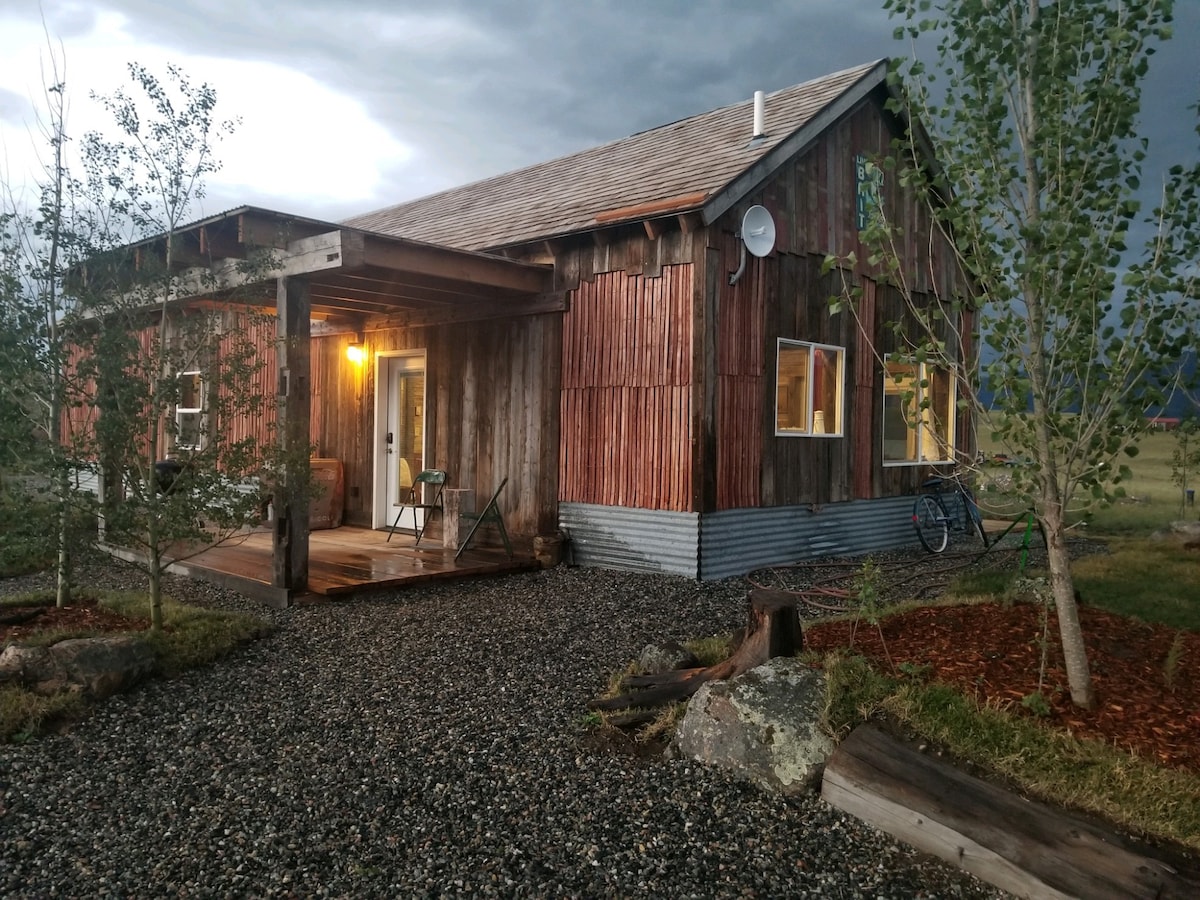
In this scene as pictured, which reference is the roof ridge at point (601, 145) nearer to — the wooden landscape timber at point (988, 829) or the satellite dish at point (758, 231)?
the satellite dish at point (758, 231)

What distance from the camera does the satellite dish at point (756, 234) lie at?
7.85 metres

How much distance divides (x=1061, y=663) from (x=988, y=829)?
1426mm

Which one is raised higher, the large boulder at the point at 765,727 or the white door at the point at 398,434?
the white door at the point at 398,434

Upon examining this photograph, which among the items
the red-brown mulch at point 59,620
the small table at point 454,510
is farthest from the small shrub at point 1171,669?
the small table at point 454,510

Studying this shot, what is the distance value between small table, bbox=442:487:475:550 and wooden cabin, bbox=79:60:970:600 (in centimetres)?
20

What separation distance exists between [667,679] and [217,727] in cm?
225

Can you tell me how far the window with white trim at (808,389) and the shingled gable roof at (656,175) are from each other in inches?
73.8

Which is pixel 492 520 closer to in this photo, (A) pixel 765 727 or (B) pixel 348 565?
(B) pixel 348 565

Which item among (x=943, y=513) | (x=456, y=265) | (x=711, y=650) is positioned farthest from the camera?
(x=943, y=513)

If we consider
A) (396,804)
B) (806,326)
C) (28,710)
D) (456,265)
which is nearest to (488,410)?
(456,265)

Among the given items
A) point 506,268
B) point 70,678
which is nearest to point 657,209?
point 506,268

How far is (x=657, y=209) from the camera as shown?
7.54m

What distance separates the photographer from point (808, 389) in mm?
8836

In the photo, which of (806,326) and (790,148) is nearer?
(790,148)
